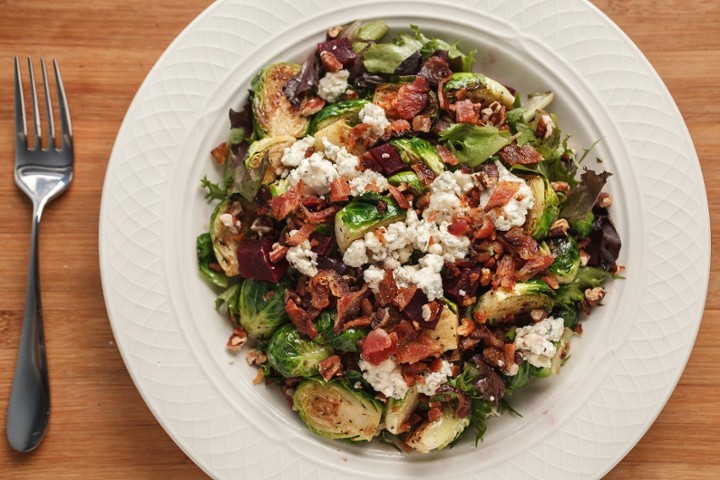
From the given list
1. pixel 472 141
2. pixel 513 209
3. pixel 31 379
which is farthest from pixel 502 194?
pixel 31 379

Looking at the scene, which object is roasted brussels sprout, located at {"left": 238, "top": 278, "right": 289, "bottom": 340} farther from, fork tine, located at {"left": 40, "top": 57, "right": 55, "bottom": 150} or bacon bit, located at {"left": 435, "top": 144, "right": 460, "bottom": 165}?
fork tine, located at {"left": 40, "top": 57, "right": 55, "bottom": 150}

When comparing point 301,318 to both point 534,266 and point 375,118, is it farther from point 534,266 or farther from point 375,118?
point 534,266

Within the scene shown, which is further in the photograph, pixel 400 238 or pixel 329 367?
pixel 329 367

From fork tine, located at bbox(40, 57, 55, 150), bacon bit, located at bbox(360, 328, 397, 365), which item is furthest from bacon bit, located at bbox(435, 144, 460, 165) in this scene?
fork tine, located at bbox(40, 57, 55, 150)

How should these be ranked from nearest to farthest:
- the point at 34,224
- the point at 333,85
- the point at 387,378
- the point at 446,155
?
the point at 387,378 → the point at 446,155 → the point at 333,85 → the point at 34,224

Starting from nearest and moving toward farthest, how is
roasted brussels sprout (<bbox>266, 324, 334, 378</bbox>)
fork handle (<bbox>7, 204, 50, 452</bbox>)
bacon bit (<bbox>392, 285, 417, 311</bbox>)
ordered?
bacon bit (<bbox>392, 285, 417, 311</bbox>), roasted brussels sprout (<bbox>266, 324, 334, 378</bbox>), fork handle (<bbox>7, 204, 50, 452</bbox>)

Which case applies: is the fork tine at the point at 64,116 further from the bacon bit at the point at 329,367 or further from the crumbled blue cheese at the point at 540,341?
the crumbled blue cheese at the point at 540,341

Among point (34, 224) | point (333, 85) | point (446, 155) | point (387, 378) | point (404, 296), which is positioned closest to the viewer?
point (404, 296)
